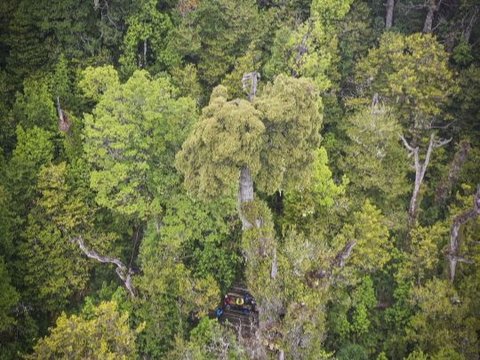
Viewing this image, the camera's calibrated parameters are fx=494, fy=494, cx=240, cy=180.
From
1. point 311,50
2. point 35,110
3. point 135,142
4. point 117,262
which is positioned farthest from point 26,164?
point 311,50

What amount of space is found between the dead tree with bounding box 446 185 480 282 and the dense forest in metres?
0.12

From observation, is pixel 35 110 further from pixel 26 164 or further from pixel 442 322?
pixel 442 322

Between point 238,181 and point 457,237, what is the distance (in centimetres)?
1230

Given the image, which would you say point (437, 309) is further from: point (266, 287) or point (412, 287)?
point (266, 287)

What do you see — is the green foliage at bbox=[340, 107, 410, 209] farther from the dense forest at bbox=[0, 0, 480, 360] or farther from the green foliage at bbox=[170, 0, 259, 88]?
the green foliage at bbox=[170, 0, 259, 88]

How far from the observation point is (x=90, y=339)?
20875mm

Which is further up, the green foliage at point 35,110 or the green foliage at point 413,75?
the green foliage at point 413,75

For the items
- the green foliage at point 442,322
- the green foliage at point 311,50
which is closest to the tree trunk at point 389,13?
the green foliage at point 311,50

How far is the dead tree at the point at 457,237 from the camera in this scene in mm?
25103

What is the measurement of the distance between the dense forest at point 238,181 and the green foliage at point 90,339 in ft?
0.29

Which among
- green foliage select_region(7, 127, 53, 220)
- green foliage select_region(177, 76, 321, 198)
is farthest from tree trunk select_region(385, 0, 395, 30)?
green foliage select_region(7, 127, 53, 220)

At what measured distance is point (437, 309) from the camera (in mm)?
24906

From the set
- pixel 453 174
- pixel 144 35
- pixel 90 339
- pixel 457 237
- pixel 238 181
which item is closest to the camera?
pixel 90 339

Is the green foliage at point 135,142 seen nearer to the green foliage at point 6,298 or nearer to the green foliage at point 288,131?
the green foliage at point 6,298
